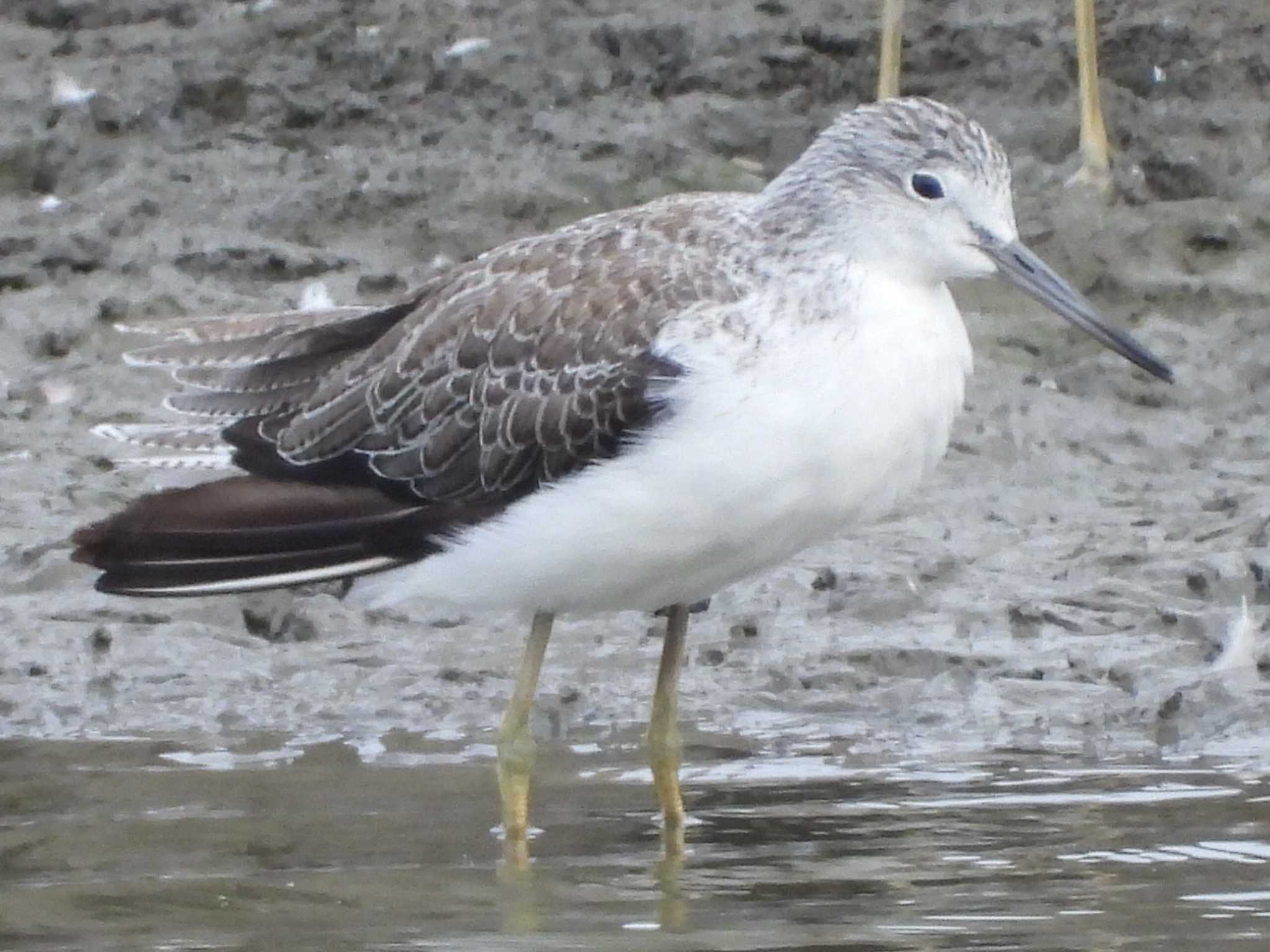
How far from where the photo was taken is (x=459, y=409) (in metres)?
6.29

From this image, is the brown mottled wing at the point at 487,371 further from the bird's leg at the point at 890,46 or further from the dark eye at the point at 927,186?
the bird's leg at the point at 890,46

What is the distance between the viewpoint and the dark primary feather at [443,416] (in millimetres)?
6000

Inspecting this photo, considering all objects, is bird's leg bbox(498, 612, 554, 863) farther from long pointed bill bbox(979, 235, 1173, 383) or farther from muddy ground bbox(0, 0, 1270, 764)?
long pointed bill bbox(979, 235, 1173, 383)

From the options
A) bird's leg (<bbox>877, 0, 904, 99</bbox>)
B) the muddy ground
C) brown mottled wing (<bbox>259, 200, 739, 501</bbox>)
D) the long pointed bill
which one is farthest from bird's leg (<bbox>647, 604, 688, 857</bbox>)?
bird's leg (<bbox>877, 0, 904, 99</bbox>)

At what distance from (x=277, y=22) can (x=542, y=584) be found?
18.8 feet

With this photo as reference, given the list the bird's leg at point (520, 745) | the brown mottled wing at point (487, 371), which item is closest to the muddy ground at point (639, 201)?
the bird's leg at point (520, 745)

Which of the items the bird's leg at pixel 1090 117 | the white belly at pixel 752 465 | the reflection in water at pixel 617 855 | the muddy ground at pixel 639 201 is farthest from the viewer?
the bird's leg at pixel 1090 117

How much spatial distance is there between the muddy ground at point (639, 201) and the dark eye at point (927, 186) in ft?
4.77

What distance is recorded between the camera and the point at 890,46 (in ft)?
33.8

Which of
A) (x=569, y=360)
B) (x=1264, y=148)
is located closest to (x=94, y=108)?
(x=1264, y=148)

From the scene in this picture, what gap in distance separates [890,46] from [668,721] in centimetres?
452

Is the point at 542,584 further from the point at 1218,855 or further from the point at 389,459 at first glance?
the point at 1218,855

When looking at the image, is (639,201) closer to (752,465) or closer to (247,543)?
(247,543)

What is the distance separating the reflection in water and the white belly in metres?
0.62
